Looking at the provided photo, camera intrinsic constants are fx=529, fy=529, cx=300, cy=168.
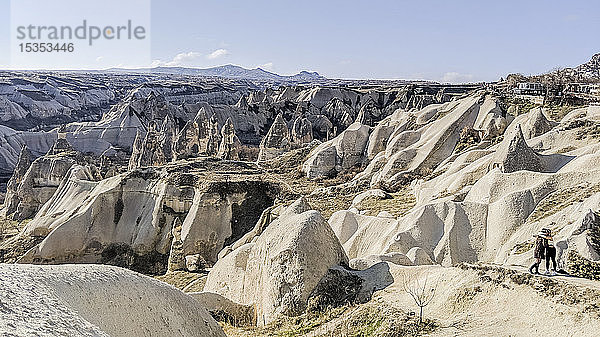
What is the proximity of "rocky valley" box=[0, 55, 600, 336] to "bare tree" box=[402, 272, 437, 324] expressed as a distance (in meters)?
0.05

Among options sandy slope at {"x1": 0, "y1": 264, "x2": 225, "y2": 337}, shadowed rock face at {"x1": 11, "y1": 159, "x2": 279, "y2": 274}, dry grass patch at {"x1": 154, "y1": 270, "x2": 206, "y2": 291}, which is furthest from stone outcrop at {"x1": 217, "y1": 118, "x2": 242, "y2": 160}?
sandy slope at {"x1": 0, "y1": 264, "x2": 225, "y2": 337}

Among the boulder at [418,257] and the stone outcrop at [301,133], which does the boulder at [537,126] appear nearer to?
the boulder at [418,257]

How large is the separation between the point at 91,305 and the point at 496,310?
21.3 ft

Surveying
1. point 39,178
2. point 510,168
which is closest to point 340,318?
point 510,168

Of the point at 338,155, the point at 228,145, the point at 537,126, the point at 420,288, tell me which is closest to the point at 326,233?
the point at 420,288

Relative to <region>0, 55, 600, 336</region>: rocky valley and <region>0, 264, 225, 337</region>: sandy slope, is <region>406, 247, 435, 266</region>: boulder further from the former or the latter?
<region>0, 264, 225, 337</region>: sandy slope

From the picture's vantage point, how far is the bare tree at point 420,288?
32.1 feet

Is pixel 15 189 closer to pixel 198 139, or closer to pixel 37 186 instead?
pixel 37 186

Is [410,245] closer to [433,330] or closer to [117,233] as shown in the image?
[433,330]

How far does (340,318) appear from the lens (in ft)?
33.6

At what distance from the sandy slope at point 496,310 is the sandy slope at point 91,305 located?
4.02 meters

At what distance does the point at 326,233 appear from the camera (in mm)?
12625

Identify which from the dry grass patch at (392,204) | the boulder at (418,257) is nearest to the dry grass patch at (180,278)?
the dry grass patch at (392,204)

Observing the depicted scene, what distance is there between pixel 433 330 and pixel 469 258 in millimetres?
8974
